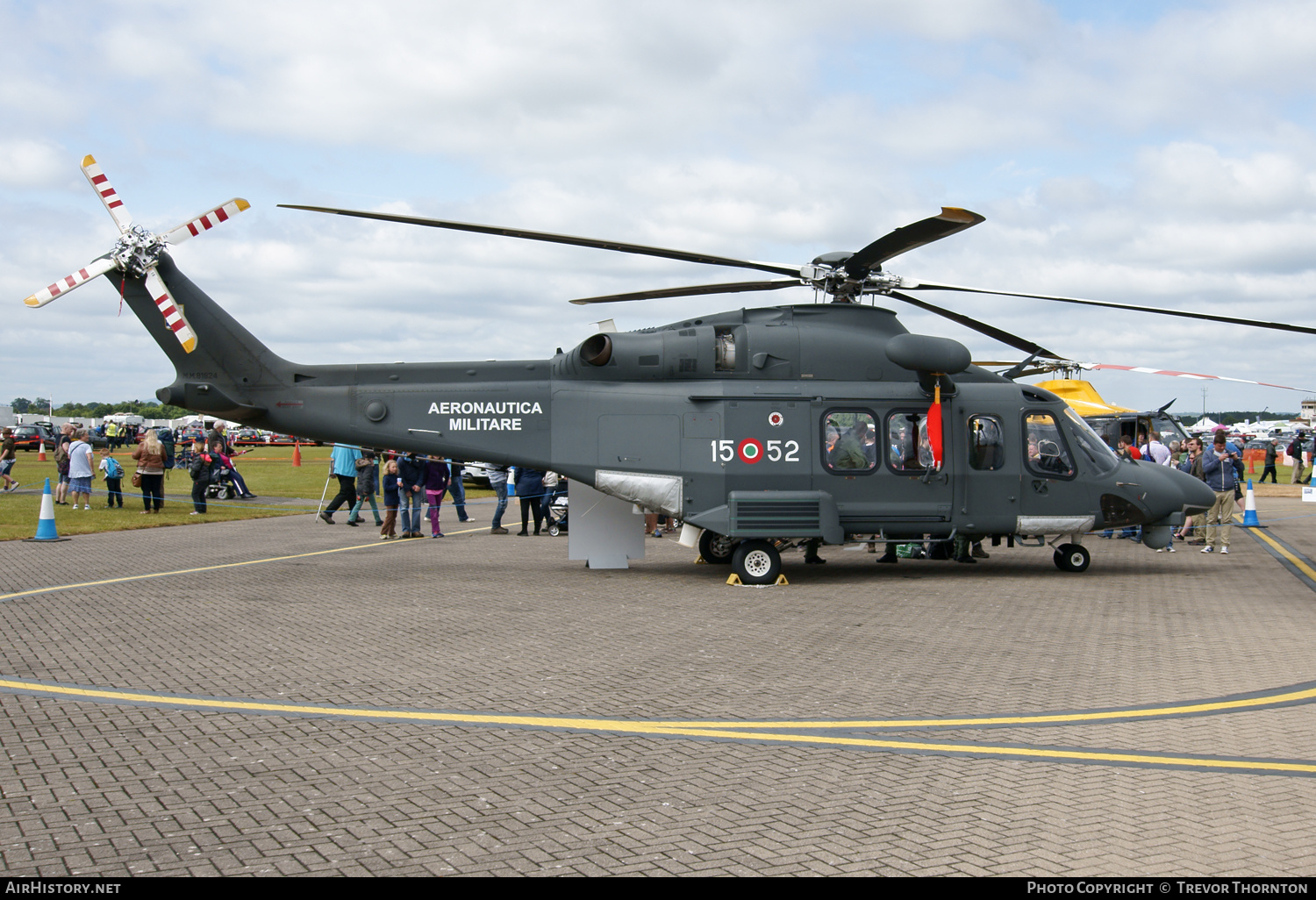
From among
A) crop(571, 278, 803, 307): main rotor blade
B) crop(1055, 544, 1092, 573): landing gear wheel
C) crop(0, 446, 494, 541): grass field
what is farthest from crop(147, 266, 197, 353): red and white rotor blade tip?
crop(1055, 544, 1092, 573): landing gear wheel

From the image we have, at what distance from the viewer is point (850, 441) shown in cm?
1377

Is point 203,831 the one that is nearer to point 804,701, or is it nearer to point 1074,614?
point 804,701

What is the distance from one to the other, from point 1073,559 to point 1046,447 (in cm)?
176

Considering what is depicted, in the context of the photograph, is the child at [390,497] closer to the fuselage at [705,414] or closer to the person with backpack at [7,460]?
the fuselage at [705,414]

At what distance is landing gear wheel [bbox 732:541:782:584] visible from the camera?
13.2m

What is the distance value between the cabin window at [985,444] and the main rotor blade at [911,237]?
2782mm

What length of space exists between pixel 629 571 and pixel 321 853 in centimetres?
1047

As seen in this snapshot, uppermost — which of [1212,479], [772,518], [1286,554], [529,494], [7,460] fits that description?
[7,460]

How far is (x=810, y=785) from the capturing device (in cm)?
522

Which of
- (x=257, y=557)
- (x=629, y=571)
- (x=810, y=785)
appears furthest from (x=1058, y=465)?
(x=257, y=557)

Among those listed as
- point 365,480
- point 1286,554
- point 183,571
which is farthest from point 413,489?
point 1286,554

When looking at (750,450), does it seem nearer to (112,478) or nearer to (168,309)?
(168,309)

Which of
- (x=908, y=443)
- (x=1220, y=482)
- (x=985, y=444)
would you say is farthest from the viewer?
(x=1220, y=482)

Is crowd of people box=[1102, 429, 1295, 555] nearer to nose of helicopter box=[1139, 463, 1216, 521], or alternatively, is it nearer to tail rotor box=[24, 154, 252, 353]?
nose of helicopter box=[1139, 463, 1216, 521]
